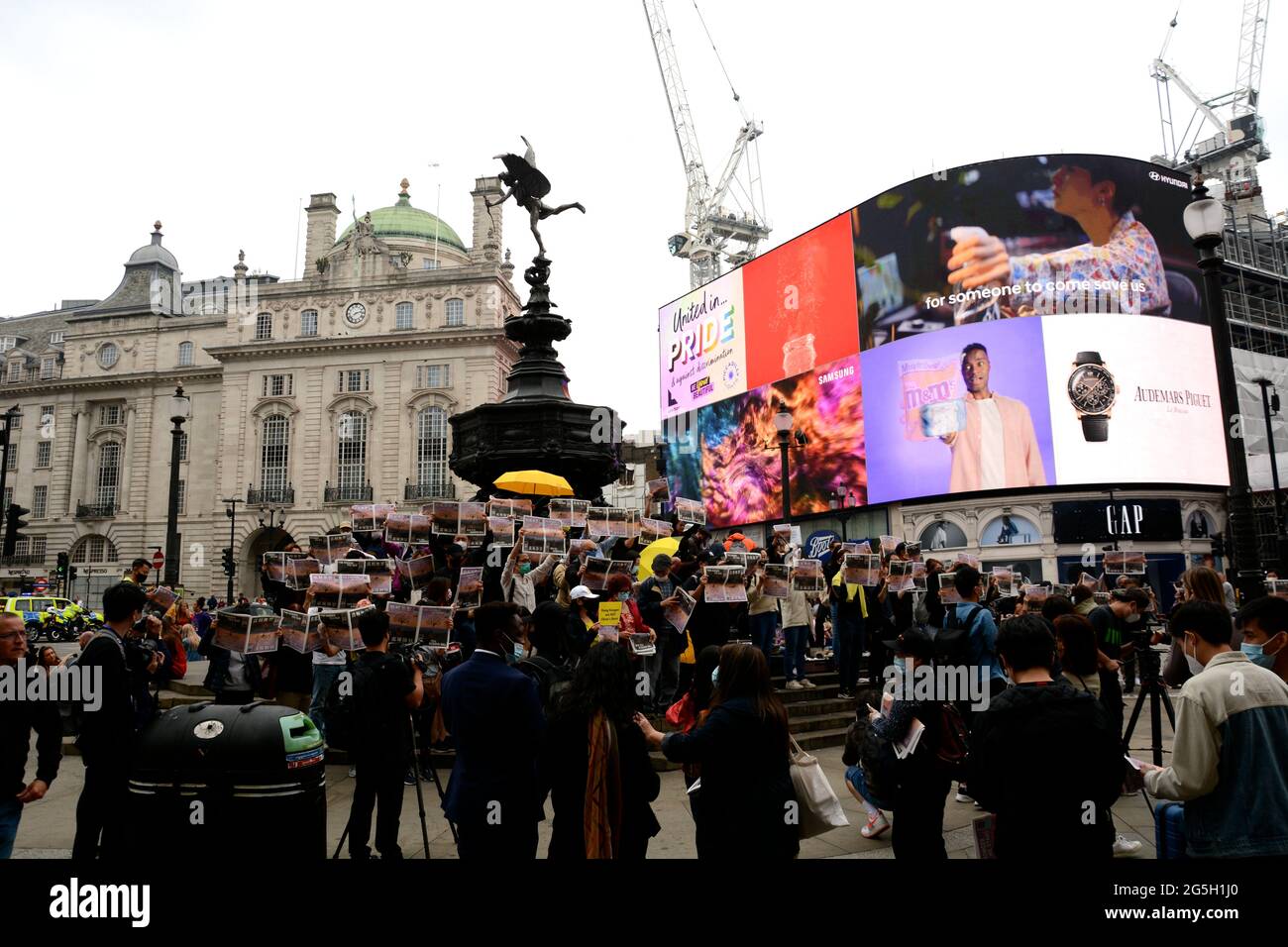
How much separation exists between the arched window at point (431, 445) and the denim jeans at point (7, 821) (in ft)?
155

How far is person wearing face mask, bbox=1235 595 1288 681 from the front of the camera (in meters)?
4.36

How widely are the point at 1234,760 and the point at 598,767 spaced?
277 cm

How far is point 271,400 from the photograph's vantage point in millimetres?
53312

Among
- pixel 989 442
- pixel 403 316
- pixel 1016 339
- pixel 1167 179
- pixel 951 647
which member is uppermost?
pixel 1167 179

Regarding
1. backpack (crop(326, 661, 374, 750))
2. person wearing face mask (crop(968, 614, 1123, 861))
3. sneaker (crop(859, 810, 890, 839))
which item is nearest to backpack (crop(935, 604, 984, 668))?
sneaker (crop(859, 810, 890, 839))

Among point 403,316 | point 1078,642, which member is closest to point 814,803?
point 1078,642

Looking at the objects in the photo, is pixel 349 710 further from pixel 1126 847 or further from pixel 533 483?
pixel 533 483

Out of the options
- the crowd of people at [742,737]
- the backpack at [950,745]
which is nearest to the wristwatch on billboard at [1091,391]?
the crowd of people at [742,737]

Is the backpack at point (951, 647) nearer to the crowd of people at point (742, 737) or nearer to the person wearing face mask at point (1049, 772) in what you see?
the crowd of people at point (742, 737)

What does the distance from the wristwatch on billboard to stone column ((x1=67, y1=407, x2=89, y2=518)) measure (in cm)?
6110

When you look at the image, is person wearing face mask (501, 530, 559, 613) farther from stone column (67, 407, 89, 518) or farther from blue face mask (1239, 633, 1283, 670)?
stone column (67, 407, 89, 518)

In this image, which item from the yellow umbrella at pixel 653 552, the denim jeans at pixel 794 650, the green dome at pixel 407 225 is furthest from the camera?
the green dome at pixel 407 225

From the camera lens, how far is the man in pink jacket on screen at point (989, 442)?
1538 inches
